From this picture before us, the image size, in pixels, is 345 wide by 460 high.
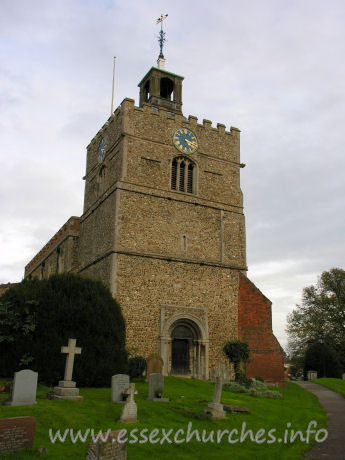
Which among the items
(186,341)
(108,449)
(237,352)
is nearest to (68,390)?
(108,449)

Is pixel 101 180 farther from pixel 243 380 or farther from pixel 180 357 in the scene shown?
pixel 243 380

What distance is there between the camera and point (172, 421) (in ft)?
33.7

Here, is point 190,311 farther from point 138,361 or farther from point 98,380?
point 98,380

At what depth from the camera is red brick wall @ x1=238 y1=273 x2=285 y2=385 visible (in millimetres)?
21469

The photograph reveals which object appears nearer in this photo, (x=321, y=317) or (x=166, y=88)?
(x=166, y=88)

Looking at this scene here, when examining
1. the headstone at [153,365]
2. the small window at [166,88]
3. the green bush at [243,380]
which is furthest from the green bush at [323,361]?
the small window at [166,88]

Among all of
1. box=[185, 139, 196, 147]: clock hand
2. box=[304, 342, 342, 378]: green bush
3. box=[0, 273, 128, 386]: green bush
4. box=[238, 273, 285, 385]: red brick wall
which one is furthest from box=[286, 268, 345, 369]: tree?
box=[0, 273, 128, 386]: green bush

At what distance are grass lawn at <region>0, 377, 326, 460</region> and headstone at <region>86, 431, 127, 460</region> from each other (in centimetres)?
86

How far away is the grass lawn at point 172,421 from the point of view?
7930 mm

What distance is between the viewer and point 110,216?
22.0 metres

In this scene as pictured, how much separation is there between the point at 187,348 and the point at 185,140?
1136 cm

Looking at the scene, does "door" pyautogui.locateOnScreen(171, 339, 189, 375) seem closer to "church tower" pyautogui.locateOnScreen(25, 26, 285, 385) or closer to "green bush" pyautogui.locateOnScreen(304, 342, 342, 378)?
"church tower" pyautogui.locateOnScreen(25, 26, 285, 385)

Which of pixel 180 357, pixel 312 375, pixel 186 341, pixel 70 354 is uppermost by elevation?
pixel 186 341

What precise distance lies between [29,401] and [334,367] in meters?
26.2
